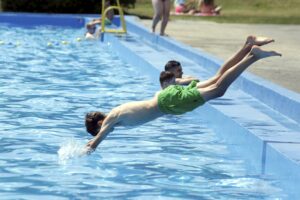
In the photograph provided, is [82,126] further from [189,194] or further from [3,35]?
[3,35]

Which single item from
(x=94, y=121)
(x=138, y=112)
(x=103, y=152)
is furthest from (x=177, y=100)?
(x=103, y=152)

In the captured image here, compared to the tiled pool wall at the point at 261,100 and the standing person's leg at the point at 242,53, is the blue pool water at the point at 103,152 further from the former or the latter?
the standing person's leg at the point at 242,53

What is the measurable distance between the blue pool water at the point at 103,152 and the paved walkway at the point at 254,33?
1.62 metres

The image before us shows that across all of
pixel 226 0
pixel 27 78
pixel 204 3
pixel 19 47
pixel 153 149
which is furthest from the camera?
pixel 226 0

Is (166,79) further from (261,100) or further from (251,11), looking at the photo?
(251,11)

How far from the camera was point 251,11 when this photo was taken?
93.2ft

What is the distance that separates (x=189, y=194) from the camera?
5.84 m

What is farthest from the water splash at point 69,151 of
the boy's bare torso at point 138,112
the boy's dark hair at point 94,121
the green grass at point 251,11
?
the green grass at point 251,11

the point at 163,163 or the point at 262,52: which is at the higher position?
the point at 262,52

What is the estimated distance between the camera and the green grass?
24072mm

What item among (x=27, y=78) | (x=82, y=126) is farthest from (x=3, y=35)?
(x=82, y=126)

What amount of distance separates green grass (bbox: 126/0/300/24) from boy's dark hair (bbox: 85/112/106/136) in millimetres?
16612

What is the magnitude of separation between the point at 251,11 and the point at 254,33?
33.6 feet

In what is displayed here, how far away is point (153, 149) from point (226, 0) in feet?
80.2
